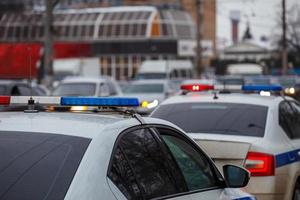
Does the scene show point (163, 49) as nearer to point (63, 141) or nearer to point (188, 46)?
point (188, 46)

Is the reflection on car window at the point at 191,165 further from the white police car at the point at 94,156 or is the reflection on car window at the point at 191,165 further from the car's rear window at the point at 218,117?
the car's rear window at the point at 218,117

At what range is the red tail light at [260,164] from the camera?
291 inches

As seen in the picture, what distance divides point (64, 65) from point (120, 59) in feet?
77.8

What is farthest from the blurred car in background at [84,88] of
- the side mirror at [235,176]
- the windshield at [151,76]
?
the windshield at [151,76]

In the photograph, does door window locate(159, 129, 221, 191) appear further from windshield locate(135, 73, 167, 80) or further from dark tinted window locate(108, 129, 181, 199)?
windshield locate(135, 73, 167, 80)

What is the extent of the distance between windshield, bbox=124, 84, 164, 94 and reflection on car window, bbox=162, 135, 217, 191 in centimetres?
2306

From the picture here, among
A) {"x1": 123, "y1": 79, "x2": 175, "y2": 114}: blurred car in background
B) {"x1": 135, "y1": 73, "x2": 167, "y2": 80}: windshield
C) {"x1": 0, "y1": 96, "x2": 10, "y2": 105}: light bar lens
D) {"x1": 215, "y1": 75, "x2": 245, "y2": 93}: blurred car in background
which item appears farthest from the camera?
{"x1": 135, "y1": 73, "x2": 167, "y2": 80}: windshield

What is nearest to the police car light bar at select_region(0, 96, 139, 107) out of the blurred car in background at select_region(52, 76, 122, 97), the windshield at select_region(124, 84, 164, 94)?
the blurred car in background at select_region(52, 76, 122, 97)

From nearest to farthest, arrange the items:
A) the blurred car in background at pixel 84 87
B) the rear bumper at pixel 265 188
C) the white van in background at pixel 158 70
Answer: the rear bumper at pixel 265 188 → the blurred car in background at pixel 84 87 → the white van in background at pixel 158 70

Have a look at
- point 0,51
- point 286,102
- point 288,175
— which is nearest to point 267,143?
point 288,175

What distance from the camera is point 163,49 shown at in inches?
3246

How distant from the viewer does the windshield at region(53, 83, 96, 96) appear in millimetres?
23344

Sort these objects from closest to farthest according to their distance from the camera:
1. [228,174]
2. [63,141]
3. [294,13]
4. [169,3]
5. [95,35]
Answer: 1. [63,141]
2. [228,174]
3. [294,13]
4. [95,35]
5. [169,3]

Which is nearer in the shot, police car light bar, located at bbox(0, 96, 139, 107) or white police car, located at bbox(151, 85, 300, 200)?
police car light bar, located at bbox(0, 96, 139, 107)
